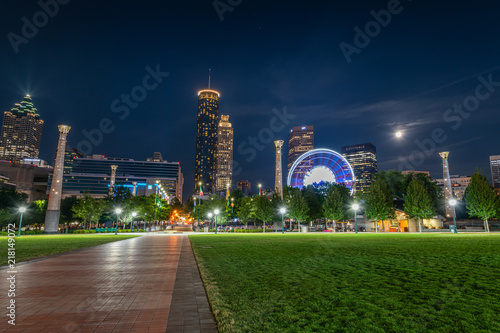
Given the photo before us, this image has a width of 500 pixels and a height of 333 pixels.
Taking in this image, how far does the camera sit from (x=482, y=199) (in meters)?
47.8

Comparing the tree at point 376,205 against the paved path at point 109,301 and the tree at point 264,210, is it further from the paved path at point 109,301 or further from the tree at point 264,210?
the paved path at point 109,301

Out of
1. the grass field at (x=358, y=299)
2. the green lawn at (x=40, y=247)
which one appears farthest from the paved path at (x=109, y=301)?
the green lawn at (x=40, y=247)

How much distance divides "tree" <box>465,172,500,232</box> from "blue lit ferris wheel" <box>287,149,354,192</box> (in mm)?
35355

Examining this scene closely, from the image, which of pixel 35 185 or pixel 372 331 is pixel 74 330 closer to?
pixel 372 331

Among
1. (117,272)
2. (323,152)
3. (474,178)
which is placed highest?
(323,152)

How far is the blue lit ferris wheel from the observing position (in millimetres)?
86188

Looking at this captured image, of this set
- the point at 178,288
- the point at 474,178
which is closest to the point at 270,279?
the point at 178,288

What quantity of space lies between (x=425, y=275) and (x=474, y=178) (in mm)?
53576

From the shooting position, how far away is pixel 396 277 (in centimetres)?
809

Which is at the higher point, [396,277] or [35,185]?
[35,185]

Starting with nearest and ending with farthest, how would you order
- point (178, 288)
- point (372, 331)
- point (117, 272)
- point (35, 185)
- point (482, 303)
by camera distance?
1. point (372, 331)
2. point (482, 303)
3. point (178, 288)
4. point (117, 272)
5. point (35, 185)

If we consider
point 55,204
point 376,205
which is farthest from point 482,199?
point 55,204

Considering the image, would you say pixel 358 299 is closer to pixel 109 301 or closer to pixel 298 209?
pixel 109 301

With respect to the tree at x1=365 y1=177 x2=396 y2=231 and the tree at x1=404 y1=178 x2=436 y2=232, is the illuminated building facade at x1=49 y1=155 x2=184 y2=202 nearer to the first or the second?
the tree at x1=365 y1=177 x2=396 y2=231
